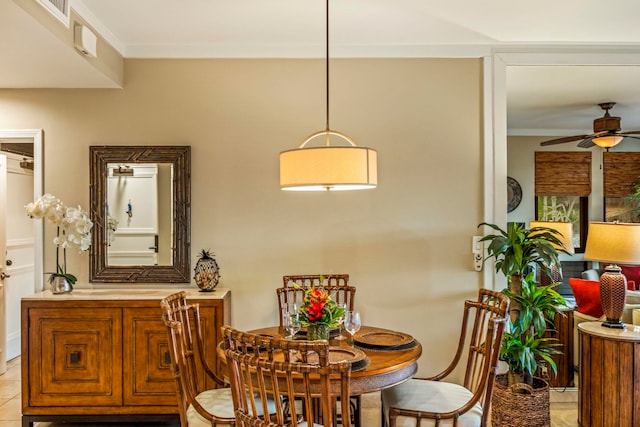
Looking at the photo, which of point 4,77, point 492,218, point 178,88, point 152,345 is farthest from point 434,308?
point 4,77

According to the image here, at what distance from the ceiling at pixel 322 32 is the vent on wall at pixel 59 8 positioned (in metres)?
0.11

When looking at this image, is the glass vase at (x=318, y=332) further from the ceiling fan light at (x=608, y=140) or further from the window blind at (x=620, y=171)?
the window blind at (x=620, y=171)

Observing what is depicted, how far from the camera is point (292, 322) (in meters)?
2.33

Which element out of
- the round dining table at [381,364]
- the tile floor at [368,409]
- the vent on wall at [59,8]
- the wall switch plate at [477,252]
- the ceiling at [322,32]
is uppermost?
the ceiling at [322,32]

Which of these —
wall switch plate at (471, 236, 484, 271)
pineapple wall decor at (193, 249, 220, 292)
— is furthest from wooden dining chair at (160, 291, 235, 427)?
wall switch plate at (471, 236, 484, 271)

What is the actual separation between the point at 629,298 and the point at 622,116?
2.69 metres

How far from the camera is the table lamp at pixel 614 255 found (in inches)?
116

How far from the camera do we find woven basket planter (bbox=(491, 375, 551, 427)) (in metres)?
2.92

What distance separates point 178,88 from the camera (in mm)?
3484

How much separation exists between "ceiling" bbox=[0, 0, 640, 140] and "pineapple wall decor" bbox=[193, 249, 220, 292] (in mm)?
1492

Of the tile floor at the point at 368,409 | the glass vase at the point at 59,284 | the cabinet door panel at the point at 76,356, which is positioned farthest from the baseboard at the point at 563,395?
the glass vase at the point at 59,284

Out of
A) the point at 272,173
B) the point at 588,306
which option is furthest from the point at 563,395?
the point at 272,173

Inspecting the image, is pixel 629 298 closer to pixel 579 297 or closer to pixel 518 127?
pixel 579 297

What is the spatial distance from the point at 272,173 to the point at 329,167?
148cm
